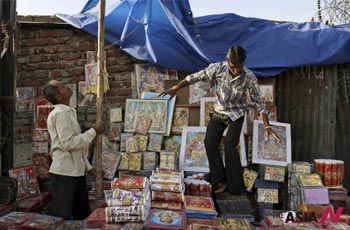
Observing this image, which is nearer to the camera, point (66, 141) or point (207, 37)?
point (66, 141)

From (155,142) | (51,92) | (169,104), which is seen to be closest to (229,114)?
(169,104)

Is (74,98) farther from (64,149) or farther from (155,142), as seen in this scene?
(64,149)

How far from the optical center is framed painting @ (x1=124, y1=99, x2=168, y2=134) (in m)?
5.28

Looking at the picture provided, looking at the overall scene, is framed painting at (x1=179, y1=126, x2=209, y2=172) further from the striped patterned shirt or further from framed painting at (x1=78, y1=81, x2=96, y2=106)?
framed painting at (x1=78, y1=81, x2=96, y2=106)

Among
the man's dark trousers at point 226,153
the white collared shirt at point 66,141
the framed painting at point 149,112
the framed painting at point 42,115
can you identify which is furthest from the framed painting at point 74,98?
the man's dark trousers at point 226,153

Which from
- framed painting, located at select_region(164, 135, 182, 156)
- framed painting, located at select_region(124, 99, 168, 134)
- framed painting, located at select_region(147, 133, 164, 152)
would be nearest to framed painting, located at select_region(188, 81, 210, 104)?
framed painting, located at select_region(124, 99, 168, 134)

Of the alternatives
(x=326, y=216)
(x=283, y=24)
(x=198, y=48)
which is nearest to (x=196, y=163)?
(x=198, y=48)

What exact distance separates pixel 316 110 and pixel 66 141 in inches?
129

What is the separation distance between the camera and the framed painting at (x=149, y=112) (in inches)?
208

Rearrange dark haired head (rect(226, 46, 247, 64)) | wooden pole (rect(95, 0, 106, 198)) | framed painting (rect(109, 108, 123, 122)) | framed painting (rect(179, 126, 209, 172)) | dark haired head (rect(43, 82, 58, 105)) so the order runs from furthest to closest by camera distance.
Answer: framed painting (rect(109, 108, 123, 122)), framed painting (rect(179, 126, 209, 172)), wooden pole (rect(95, 0, 106, 198)), dark haired head (rect(226, 46, 247, 64)), dark haired head (rect(43, 82, 58, 105))

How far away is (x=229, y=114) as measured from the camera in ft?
14.3

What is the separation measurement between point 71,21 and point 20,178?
7.03 feet

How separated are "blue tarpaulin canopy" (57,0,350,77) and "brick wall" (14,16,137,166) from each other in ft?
0.72

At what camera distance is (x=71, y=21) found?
5.31m
